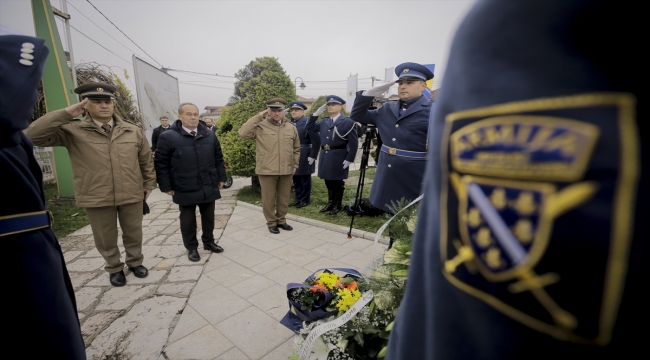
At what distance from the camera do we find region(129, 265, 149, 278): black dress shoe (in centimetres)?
363

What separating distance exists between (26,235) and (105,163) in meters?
2.40

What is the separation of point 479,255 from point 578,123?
193 millimetres

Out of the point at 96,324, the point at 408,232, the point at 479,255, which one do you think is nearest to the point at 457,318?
the point at 479,255

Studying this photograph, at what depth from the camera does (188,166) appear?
3.92 meters

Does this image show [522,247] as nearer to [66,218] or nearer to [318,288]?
[318,288]

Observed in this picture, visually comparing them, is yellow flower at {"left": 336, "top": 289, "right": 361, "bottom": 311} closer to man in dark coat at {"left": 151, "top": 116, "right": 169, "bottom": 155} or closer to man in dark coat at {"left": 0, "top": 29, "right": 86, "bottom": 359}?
man in dark coat at {"left": 0, "top": 29, "right": 86, "bottom": 359}

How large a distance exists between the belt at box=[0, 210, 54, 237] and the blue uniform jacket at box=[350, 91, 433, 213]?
2786mm

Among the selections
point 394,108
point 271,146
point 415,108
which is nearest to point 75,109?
point 271,146

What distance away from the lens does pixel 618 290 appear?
0.33m

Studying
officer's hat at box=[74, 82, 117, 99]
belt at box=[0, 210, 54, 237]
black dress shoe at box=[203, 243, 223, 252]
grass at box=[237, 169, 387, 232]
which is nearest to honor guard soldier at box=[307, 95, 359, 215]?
grass at box=[237, 169, 387, 232]

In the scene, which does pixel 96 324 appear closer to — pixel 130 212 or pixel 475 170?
pixel 130 212

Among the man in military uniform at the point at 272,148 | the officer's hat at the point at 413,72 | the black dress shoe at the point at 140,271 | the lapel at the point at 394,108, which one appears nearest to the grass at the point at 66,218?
the black dress shoe at the point at 140,271

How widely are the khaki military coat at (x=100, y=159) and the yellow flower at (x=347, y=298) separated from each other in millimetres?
2657

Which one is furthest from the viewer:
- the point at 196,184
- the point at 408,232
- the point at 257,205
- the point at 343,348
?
the point at 257,205
